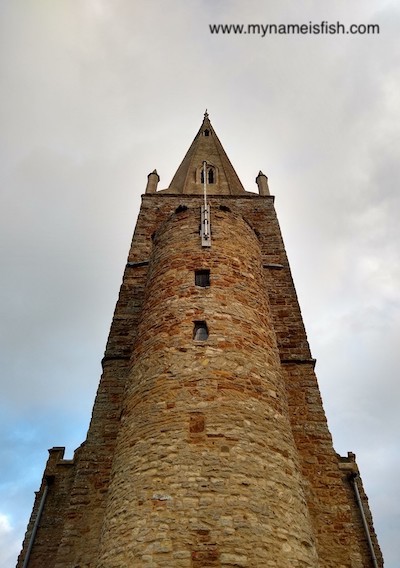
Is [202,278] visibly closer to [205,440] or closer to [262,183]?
[205,440]

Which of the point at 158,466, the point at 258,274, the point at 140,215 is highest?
the point at 140,215

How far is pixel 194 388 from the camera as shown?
800 centimetres

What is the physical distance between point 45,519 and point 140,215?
10877 millimetres

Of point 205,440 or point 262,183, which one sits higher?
point 262,183

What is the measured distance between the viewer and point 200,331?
912 centimetres

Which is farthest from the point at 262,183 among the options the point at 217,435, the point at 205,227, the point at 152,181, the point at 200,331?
the point at 217,435

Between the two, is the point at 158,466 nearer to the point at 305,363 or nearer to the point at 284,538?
the point at 284,538

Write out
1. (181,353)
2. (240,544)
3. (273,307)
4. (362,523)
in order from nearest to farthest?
(240,544) < (181,353) < (362,523) < (273,307)

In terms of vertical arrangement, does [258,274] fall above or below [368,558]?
above

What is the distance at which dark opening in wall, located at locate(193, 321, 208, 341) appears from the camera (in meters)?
8.98

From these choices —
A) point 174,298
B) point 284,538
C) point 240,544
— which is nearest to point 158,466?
point 240,544

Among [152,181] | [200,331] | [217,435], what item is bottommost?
[217,435]

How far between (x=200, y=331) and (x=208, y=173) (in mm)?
15517

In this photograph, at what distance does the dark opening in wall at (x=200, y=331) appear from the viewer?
898 cm
